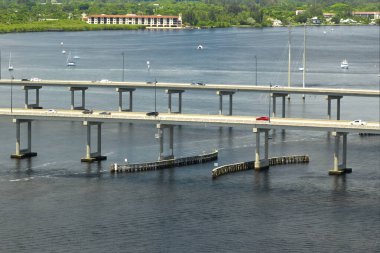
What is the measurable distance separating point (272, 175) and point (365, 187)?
8322mm

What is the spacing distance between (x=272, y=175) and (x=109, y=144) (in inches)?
836

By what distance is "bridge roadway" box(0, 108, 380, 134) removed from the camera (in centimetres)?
9300

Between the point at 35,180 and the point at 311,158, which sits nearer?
the point at 35,180

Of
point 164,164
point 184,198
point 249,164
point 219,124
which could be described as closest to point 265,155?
point 249,164

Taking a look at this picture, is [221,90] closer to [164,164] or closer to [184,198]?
[164,164]

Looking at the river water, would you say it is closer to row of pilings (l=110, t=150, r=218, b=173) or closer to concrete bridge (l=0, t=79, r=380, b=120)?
row of pilings (l=110, t=150, r=218, b=173)

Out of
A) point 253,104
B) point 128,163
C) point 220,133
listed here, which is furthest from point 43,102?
point 128,163

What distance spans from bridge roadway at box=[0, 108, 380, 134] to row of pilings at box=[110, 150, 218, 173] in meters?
3.00

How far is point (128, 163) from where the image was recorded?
9625 centimetres

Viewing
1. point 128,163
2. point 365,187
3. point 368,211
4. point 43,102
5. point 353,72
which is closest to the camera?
point 368,211

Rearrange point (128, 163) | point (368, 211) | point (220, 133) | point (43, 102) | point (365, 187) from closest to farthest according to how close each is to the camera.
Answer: point (368, 211) < point (365, 187) < point (128, 163) < point (220, 133) < point (43, 102)

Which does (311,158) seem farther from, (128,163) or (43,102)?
(43,102)

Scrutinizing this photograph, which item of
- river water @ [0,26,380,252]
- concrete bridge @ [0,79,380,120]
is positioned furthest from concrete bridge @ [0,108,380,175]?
concrete bridge @ [0,79,380,120]

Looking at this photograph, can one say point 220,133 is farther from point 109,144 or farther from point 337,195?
point 337,195
